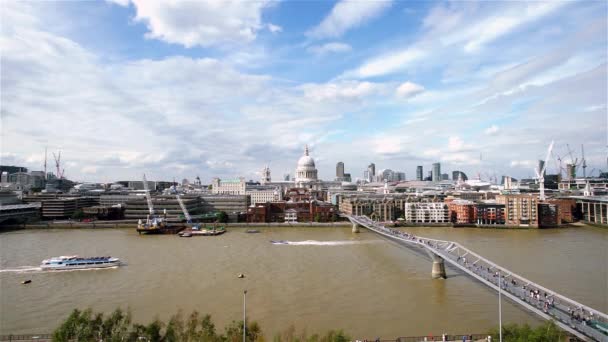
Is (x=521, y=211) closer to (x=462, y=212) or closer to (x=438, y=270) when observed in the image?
(x=462, y=212)

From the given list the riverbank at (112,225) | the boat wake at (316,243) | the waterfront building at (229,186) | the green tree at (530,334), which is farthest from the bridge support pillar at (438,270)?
the waterfront building at (229,186)

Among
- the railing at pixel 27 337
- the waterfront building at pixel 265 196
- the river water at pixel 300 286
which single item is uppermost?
the waterfront building at pixel 265 196

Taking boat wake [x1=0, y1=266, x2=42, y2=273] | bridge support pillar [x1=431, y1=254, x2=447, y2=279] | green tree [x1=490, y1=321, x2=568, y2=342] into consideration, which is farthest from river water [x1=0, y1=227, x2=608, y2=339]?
green tree [x1=490, y1=321, x2=568, y2=342]

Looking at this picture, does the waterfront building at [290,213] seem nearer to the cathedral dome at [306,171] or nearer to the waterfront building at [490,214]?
the waterfront building at [490,214]

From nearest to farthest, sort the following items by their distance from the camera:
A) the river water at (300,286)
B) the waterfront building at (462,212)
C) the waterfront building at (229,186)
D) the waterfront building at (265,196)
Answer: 1. the river water at (300,286)
2. the waterfront building at (462,212)
3. the waterfront building at (265,196)
4. the waterfront building at (229,186)

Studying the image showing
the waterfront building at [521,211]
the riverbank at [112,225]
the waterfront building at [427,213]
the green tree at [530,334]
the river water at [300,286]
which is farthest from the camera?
the waterfront building at [427,213]

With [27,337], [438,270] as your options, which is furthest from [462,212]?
[27,337]

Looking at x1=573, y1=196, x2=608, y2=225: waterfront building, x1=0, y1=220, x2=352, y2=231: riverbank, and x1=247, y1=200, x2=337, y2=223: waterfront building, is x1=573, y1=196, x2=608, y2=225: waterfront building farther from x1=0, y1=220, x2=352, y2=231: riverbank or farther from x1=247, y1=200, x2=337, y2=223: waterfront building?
x1=247, y1=200, x2=337, y2=223: waterfront building
